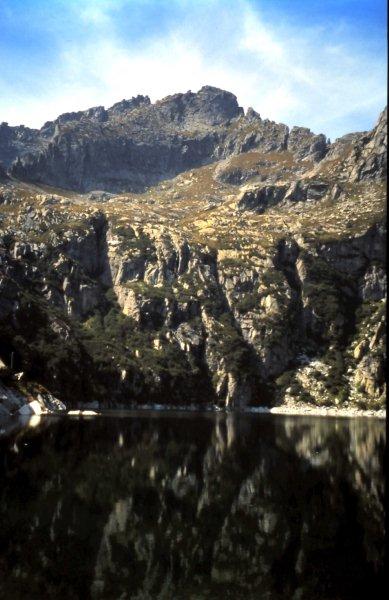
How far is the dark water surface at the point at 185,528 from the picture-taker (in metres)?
19.7

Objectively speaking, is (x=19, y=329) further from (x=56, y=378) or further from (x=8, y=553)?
(x=8, y=553)

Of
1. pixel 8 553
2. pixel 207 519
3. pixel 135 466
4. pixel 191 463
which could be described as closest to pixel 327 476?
pixel 191 463

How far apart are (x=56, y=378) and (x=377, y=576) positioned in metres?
160

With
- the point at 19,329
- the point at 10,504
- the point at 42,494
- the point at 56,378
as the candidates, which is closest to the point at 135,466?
the point at 42,494

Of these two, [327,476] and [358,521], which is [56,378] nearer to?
[327,476]

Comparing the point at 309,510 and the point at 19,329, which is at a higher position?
the point at 19,329

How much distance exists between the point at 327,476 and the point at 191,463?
11.3 metres

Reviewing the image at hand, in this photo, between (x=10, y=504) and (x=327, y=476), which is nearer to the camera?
(x=10, y=504)

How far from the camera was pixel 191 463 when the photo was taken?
1900 inches

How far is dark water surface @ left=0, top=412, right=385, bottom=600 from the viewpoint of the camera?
64.6ft

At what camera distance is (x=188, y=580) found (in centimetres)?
2023

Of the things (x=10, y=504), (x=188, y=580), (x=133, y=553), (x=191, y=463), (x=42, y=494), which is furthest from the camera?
(x=191, y=463)

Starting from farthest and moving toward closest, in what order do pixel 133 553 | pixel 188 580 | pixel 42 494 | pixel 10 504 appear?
Result: pixel 42 494 → pixel 10 504 → pixel 133 553 → pixel 188 580

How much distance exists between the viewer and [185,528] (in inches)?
1061
